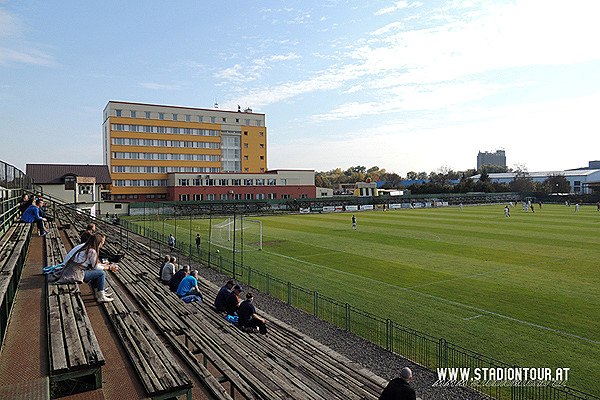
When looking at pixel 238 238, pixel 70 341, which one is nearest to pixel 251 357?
pixel 70 341

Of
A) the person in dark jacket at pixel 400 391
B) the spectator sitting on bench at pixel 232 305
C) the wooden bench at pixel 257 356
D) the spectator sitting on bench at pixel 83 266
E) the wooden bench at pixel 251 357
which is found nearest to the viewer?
the person in dark jacket at pixel 400 391

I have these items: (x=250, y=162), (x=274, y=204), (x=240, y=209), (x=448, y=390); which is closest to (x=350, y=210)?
(x=274, y=204)

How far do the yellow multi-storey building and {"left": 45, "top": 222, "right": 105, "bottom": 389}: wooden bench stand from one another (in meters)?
78.8

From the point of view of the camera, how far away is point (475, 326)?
14.6 meters

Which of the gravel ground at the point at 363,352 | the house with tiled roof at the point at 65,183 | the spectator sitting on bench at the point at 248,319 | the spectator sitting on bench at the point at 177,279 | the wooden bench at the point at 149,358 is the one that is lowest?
the gravel ground at the point at 363,352

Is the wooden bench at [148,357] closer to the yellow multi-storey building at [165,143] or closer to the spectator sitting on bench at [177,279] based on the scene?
the spectator sitting on bench at [177,279]

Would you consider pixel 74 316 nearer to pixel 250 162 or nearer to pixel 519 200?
pixel 250 162

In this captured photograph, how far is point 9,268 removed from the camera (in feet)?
25.8

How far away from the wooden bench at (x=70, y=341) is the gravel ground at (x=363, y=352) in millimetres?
7786

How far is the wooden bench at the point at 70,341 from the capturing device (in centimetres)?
513

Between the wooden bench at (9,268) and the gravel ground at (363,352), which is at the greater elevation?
the wooden bench at (9,268)

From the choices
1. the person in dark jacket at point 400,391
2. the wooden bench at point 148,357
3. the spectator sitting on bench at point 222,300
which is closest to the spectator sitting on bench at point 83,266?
the wooden bench at point 148,357

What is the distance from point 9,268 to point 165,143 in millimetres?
83300

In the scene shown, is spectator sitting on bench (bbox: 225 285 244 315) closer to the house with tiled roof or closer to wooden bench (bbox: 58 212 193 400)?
wooden bench (bbox: 58 212 193 400)
